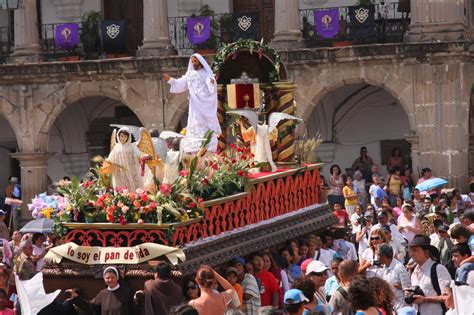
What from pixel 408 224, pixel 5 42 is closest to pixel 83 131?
pixel 5 42

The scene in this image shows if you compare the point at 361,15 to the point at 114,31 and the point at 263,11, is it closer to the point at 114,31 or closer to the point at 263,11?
the point at 263,11

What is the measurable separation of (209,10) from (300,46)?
306 centimetres

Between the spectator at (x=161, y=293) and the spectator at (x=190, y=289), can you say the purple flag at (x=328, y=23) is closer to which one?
the spectator at (x=190, y=289)

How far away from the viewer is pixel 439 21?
105ft

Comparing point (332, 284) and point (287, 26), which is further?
point (287, 26)

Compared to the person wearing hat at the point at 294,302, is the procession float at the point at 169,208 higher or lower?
higher

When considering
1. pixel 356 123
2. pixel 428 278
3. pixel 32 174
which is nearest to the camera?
pixel 428 278

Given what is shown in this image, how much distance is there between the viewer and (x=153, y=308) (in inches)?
599

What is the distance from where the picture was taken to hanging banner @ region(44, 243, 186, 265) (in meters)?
15.9

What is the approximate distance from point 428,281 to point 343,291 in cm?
151

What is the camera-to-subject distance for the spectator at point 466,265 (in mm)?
15206

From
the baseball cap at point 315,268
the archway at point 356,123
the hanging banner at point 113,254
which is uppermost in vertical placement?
the archway at point 356,123

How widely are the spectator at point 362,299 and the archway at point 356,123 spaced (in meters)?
23.2

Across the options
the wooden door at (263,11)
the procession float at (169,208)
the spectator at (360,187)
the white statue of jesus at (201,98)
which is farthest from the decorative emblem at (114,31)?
the white statue of jesus at (201,98)
